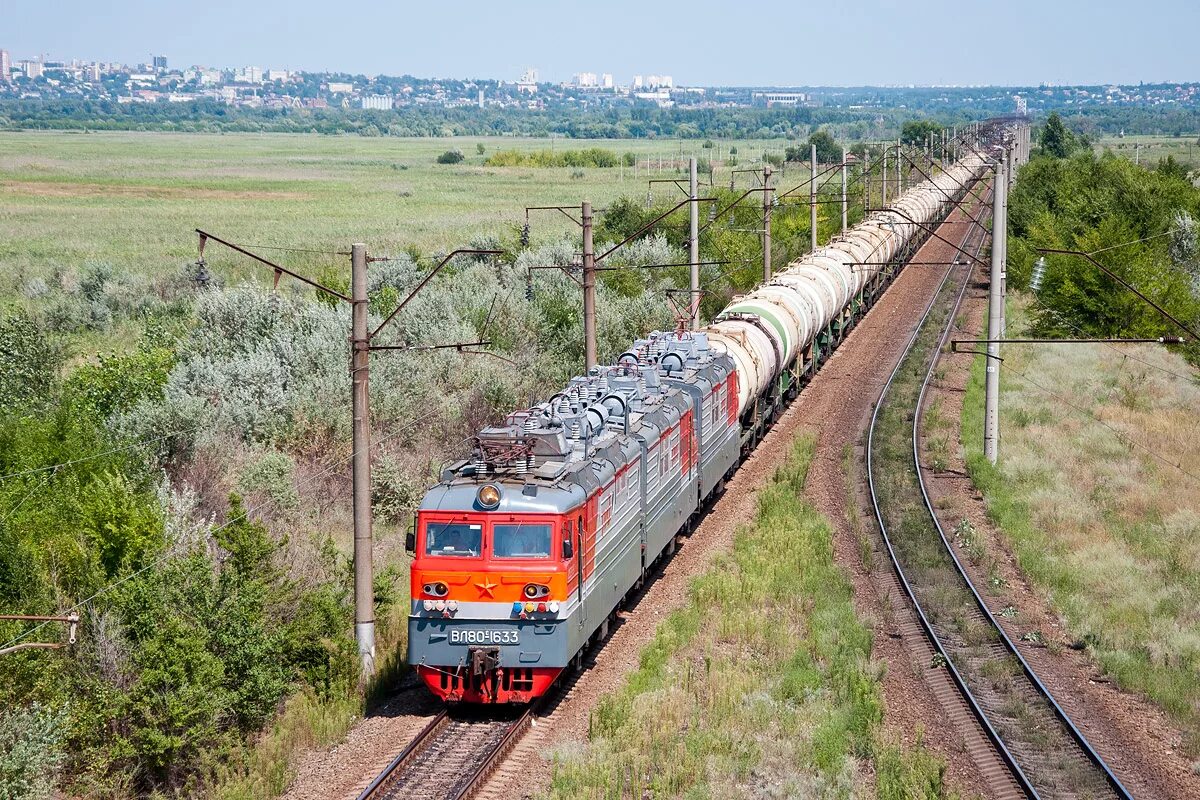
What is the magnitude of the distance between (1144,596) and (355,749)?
12.7 meters

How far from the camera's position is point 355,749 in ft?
55.2

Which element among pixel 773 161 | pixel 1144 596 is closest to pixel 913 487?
pixel 1144 596

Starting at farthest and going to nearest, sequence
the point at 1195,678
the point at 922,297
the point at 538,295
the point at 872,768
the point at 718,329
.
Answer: the point at 922,297 < the point at 538,295 < the point at 718,329 < the point at 1195,678 < the point at 872,768

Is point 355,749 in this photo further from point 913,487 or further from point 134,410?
point 913,487

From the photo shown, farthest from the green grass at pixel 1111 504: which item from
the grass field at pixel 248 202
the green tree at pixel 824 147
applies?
the green tree at pixel 824 147

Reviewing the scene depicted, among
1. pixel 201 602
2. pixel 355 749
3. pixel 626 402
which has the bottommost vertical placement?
pixel 355 749

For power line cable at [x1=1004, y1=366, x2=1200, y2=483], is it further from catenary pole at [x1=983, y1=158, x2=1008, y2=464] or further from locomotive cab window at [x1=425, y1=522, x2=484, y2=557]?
locomotive cab window at [x1=425, y1=522, x2=484, y2=557]

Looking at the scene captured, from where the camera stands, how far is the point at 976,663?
19.7 m

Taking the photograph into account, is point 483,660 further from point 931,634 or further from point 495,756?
point 931,634

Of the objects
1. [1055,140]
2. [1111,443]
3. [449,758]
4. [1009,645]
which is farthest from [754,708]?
[1055,140]

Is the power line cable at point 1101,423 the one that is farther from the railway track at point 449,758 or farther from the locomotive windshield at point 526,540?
the railway track at point 449,758

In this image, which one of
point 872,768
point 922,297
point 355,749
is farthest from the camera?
point 922,297

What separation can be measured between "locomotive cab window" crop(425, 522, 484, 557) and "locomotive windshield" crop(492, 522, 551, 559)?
1.02ft

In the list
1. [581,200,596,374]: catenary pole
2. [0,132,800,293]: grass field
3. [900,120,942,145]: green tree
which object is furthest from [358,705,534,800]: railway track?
[900,120,942,145]: green tree
